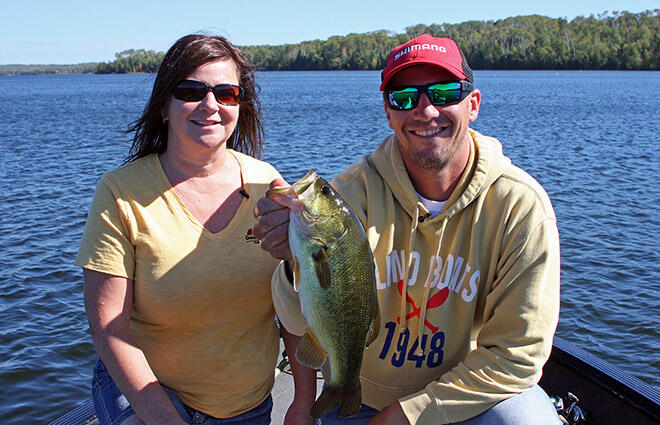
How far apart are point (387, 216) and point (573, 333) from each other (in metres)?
6.95

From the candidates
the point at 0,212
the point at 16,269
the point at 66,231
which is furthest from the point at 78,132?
the point at 16,269

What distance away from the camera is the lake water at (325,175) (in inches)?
314

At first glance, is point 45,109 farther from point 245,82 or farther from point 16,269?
point 245,82

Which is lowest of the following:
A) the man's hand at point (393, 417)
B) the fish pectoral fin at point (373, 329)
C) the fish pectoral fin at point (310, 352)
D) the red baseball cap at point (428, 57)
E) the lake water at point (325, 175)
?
the lake water at point (325, 175)

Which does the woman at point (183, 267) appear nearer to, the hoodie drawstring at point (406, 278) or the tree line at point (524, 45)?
the hoodie drawstring at point (406, 278)

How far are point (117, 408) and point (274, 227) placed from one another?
4.64ft

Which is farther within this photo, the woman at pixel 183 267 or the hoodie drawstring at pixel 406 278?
the hoodie drawstring at pixel 406 278

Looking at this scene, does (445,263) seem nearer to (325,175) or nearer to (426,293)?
(426,293)

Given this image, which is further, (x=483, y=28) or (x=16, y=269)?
(x=483, y=28)

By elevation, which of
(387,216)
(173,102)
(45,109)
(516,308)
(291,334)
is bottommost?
(45,109)

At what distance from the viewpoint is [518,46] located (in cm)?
12225

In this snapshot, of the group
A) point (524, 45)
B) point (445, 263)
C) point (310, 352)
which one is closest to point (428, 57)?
point (445, 263)

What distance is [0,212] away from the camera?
1376 cm

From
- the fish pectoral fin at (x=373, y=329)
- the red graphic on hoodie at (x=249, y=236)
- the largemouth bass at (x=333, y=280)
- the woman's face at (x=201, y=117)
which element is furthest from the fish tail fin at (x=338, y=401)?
the woman's face at (x=201, y=117)
